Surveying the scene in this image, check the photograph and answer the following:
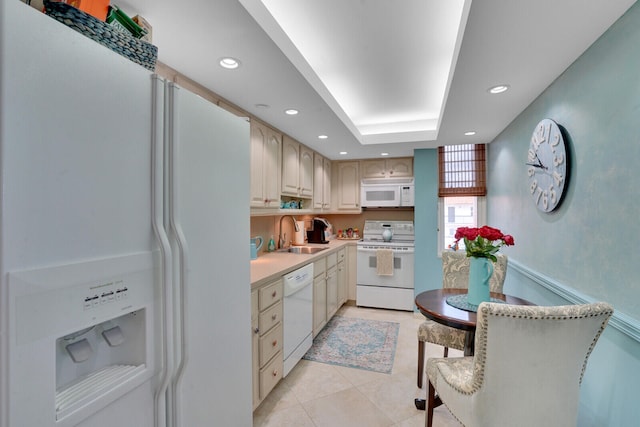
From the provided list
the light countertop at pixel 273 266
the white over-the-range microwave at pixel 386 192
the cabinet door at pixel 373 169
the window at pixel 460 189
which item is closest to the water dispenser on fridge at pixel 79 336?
the light countertop at pixel 273 266

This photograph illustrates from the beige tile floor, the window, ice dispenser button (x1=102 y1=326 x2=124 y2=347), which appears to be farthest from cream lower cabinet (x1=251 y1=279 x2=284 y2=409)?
the window

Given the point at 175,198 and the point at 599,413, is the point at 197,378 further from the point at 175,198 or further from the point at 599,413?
the point at 599,413

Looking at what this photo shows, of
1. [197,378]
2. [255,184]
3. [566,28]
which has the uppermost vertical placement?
[566,28]

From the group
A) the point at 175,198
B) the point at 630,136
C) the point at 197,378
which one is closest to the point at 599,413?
the point at 630,136

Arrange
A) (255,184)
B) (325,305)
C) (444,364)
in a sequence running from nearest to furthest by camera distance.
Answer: (444,364) < (255,184) < (325,305)

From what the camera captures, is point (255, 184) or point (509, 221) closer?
point (255, 184)

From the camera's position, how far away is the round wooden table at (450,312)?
1581 mm

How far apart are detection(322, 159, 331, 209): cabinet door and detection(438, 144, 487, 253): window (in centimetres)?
157

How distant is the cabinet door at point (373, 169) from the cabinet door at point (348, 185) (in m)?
0.11

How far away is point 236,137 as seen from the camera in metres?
1.38

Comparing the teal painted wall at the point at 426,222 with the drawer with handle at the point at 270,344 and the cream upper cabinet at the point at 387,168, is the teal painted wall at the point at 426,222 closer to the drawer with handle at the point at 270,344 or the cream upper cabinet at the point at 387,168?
the cream upper cabinet at the point at 387,168

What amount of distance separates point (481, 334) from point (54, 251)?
4.82 ft

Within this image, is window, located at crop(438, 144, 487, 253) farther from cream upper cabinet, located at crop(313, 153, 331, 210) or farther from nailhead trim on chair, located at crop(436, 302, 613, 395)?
nailhead trim on chair, located at crop(436, 302, 613, 395)

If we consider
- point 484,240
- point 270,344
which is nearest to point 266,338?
point 270,344
